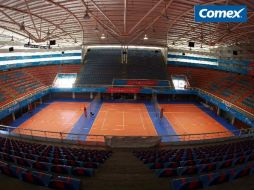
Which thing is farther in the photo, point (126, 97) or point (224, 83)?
point (126, 97)

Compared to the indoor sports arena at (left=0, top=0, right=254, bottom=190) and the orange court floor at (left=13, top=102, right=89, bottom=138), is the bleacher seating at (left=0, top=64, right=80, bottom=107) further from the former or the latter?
the orange court floor at (left=13, top=102, right=89, bottom=138)

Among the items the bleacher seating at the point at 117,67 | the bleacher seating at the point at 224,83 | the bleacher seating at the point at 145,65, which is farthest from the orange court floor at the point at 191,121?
the bleacher seating at the point at 117,67

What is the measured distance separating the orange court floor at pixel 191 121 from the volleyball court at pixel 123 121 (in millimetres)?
3222

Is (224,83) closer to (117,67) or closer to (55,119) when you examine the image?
(117,67)

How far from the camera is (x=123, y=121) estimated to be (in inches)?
1032

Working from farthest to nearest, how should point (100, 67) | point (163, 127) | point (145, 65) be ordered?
1. point (145, 65)
2. point (100, 67)
3. point (163, 127)

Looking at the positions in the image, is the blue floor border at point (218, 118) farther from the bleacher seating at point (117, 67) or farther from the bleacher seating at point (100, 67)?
the bleacher seating at point (100, 67)

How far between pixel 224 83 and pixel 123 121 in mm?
22619

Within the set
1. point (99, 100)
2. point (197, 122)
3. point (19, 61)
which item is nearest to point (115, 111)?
point (99, 100)

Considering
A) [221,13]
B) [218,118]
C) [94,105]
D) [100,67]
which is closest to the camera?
[221,13]

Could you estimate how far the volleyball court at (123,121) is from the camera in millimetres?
22234

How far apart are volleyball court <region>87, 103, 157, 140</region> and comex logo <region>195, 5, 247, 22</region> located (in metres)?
13.8

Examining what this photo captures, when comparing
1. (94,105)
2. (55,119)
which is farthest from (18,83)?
(94,105)

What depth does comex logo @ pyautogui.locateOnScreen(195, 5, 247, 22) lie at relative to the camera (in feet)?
34.8
